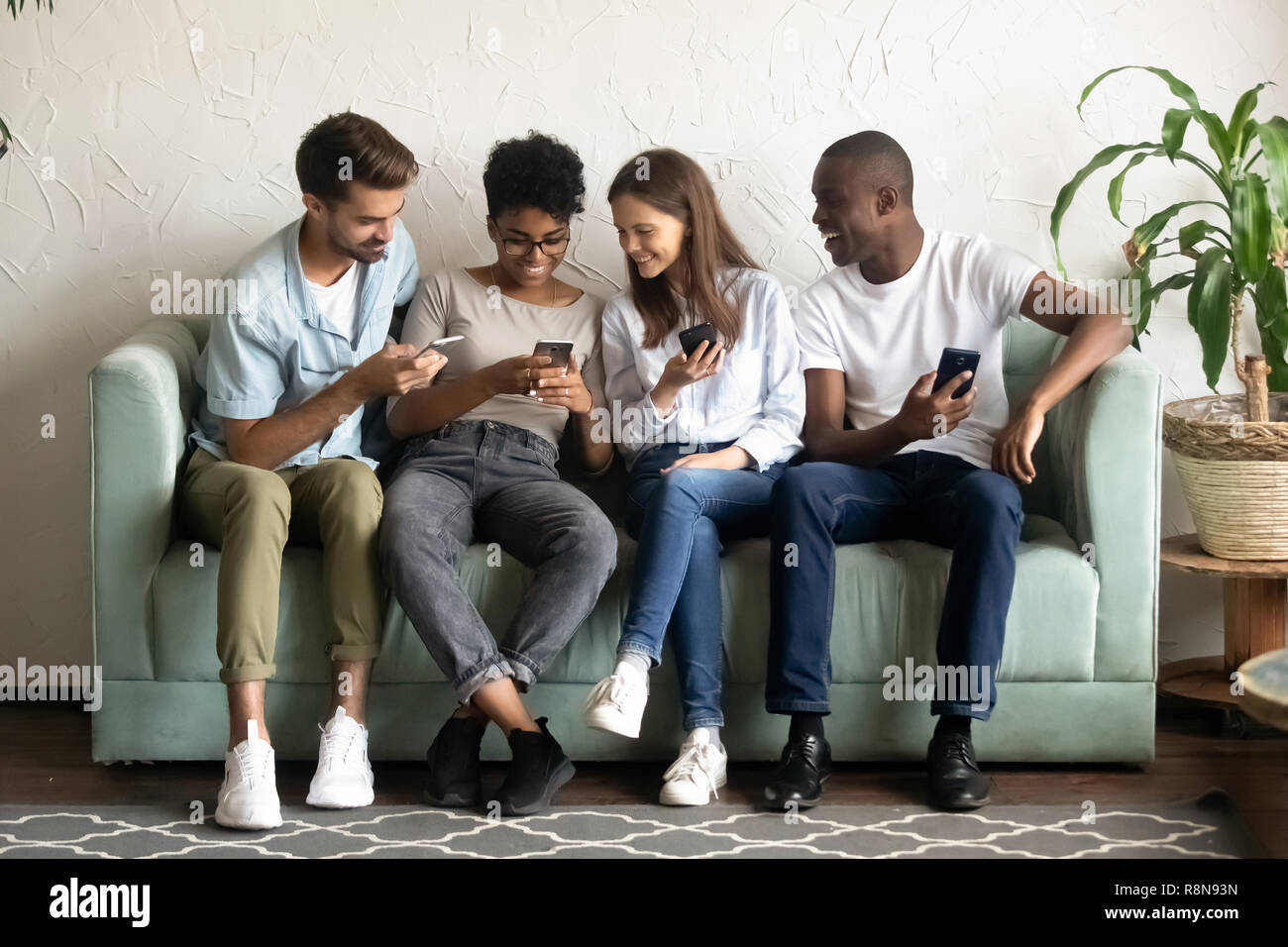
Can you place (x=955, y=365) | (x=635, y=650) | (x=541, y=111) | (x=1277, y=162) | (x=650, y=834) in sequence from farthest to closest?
(x=541, y=111) < (x=1277, y=162) < (x=955, y=365) < (x=635, y=650) < (x=650, y=834)

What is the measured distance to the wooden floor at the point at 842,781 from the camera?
2.00 meters

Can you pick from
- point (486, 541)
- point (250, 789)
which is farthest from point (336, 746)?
point (486, 541)

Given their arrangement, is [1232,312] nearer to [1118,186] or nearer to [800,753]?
[1118,186]

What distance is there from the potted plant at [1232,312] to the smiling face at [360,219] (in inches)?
45.5

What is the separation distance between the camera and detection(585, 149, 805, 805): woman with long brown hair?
204 cm

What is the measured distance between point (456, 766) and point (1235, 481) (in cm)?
134

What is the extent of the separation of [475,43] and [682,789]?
4.72ft

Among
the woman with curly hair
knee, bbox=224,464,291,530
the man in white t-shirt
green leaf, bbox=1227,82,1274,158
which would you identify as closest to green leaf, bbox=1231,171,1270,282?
green leaf, bbox=1227,82,1274,158

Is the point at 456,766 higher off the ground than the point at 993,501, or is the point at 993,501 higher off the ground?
the point at 993,501

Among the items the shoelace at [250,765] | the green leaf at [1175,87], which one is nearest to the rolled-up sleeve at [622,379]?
the shoelace at [250,765]

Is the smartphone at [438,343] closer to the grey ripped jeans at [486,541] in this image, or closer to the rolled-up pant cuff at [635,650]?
the grey ripped jeans at [486,541]

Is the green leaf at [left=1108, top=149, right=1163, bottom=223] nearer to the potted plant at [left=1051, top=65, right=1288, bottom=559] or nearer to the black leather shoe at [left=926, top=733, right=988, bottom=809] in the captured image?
the potted plant at [left=1051, top=65, right=1288, bottom=559]

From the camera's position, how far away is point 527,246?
7.38 ft

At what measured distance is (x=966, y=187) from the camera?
2562 millimetres
